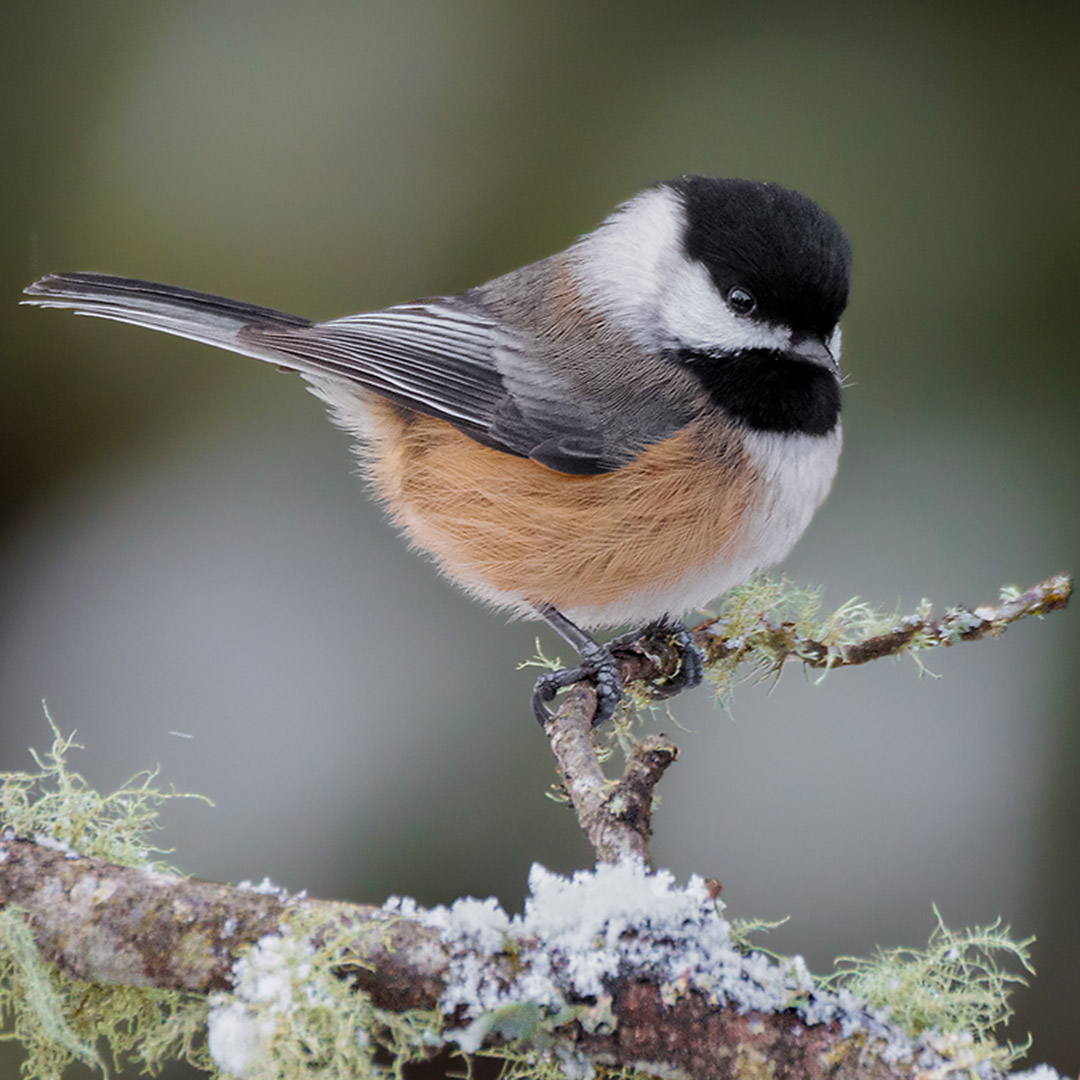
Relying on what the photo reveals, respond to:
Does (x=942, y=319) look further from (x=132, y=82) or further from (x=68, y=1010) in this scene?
(x=68, y=1010)

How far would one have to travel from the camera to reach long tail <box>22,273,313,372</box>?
192 cm

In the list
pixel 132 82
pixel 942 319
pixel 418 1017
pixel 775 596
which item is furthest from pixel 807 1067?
pixel 132 82

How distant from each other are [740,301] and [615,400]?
0.25 m

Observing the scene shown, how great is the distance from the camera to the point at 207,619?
264 cm

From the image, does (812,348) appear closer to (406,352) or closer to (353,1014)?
(406,352)

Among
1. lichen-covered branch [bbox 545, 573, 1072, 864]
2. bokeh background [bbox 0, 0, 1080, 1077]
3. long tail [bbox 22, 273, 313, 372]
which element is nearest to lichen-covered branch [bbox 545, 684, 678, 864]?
lichen-covered branch [bbox 545, 573, 1072, 864]

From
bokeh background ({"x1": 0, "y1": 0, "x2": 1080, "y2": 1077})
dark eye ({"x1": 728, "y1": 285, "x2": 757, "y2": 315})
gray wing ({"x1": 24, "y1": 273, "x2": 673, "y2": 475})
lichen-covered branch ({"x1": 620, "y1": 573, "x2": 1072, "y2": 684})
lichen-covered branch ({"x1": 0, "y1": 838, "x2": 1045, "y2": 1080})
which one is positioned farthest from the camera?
bokeh background ({"x1": 0, "y1": 0, "x2": 1080, "y2": 1077})

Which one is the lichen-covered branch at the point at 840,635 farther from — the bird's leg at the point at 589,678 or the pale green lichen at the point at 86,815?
the pale green lichen at the point at 86,815

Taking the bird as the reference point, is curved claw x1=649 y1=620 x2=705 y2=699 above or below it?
below

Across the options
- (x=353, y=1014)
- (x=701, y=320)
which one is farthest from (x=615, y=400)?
(x=353, y=1014)

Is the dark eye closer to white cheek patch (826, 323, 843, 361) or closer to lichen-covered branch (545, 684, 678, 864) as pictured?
white cheek patch (826, 323, 843, 361)

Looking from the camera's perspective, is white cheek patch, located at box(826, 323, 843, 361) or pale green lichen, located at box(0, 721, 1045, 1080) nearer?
pale green lichen, located at box(0, 721, 1045, 1080)

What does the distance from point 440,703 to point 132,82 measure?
62.8 inches

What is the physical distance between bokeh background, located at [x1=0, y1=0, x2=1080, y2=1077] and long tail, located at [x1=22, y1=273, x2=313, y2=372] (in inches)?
25.5
